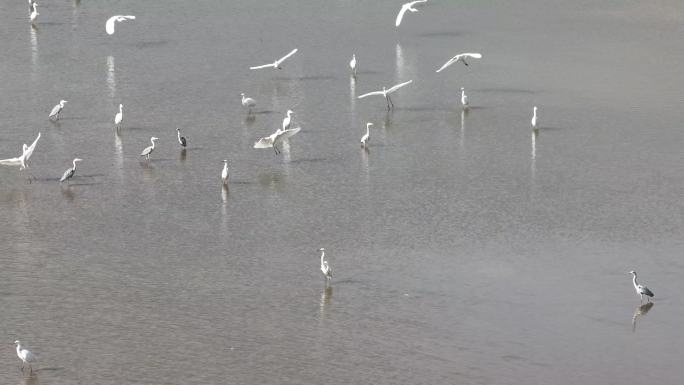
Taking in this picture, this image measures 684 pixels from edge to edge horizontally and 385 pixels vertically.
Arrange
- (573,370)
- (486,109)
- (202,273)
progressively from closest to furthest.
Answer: (573,370) < (202,273) < (486,109)

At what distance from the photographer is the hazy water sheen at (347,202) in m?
18.6

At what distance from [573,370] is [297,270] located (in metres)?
5.30

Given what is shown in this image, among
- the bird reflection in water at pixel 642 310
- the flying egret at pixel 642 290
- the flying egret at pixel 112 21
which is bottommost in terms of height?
the bird reflection in water at pixel 642 310

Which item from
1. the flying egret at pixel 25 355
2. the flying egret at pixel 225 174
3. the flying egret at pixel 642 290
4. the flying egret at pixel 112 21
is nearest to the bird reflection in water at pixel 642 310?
the flying egret at pixel 642 290

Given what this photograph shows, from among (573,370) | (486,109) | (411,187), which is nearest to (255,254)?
(411,187)

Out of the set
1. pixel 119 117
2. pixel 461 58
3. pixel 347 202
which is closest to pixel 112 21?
pixel 119 117

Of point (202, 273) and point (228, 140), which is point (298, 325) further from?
point (228, 140)

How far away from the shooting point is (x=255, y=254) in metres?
22.3

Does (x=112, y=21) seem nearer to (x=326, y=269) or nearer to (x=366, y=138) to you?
(x=366, y=138)

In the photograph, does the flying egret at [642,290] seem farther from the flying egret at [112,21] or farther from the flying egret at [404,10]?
the flying egret at [112,21]

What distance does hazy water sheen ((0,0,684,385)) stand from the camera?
61.0 ft

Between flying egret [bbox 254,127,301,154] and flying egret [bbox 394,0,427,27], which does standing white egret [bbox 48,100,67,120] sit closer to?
flying egret [bbox 254,127,301,154]

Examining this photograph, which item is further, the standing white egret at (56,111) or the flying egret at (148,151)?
the standing white egret at (56,111)

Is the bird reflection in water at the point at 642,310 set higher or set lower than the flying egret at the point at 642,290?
lower
